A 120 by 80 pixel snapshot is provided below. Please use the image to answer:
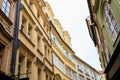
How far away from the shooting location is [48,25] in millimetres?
21781

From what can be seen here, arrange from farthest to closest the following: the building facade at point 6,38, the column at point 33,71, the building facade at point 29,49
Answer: the column at point 33,71
the building facade at point 29,49
the building facade at point 6,38

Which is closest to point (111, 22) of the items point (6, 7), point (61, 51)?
point (6, 7)

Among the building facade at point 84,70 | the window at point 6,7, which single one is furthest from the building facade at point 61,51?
the window at point 6,7

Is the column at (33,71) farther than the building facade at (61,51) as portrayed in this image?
No

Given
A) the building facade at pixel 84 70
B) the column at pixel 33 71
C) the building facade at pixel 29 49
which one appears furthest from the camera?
the building facade at pixel 84 70

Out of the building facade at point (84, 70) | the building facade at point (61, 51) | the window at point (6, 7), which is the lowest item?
the building facade at point (84, 70)

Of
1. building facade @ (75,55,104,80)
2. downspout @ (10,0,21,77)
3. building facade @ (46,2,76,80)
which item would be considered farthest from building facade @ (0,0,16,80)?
building facade @ (75,55,104,80)

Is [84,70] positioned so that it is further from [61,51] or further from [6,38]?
[6,38]

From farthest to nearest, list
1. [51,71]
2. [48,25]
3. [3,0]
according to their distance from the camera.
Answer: [48,25] < [51,71] < [3,0]

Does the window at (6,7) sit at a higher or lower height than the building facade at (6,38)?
higher

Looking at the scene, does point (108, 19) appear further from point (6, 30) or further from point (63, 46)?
point (63, 46)

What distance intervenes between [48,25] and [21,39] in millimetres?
10179

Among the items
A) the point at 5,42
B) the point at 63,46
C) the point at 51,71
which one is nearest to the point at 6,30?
the point at 5,42

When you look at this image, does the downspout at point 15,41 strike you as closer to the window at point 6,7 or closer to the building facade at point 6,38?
the building facade at point 6,38
